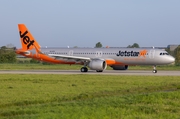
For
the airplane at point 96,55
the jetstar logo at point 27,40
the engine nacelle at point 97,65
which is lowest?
the engine nacelle at point 97,65

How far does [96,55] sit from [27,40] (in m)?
9.85

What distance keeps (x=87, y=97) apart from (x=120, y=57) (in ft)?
94.5

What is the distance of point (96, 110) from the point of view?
14133 millimetres

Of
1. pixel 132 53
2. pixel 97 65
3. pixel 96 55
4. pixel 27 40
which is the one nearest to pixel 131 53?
pixel 132 53

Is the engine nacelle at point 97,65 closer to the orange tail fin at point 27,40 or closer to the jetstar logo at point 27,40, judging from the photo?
the orange tail fin at point 27,40

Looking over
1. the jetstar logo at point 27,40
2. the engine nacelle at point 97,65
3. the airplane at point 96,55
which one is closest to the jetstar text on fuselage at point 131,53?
the airplane at point 96,55

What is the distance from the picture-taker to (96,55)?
162ft

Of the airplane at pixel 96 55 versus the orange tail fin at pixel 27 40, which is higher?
the orange tail fin at pixel 27 40

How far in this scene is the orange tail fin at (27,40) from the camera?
52906 mm

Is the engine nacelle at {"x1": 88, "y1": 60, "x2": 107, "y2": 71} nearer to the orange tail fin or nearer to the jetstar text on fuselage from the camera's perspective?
the jetstar text on fuselage

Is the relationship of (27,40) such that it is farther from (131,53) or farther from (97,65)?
(131,53)

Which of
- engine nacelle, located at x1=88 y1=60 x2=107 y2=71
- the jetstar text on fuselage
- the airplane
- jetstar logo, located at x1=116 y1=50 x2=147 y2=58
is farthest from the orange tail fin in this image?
jetstar logo, located at x1=116 y1=50 x2=147 y2=58

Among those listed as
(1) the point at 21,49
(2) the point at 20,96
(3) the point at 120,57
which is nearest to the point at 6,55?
(1) the point at 21,49

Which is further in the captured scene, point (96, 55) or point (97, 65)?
point (96, 55)
